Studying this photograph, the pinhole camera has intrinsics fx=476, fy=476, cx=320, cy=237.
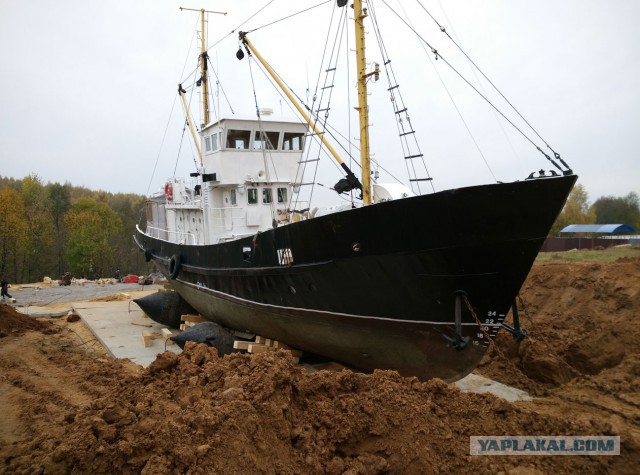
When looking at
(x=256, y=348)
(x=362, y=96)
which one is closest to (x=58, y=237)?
(x=256, y=348)

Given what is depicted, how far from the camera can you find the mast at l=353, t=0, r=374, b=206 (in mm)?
7449

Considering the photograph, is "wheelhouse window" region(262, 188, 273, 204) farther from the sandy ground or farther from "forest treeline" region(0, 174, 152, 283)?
"forest treeline" region(0, 174, 152, 283)

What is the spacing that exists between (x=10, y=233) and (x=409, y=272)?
3836 cm

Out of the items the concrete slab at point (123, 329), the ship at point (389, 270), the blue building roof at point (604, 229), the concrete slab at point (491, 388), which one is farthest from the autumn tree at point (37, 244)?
the blue building roof at point (604, 229)

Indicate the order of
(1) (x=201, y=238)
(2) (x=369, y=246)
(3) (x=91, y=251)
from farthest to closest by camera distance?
(3) (x=91, y=251), (1) (x=201, y=238), (2) (x=369, y=246)

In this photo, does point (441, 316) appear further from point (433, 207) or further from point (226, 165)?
point (226, 165)

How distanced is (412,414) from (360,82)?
5.42 metres

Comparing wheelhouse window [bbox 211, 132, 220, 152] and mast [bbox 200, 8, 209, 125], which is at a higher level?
mast [bbox 200, 8, 209, 125]

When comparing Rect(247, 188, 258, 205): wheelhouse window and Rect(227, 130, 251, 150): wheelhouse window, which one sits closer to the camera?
Rect(247, 188, 258, 205): wheelhouse window

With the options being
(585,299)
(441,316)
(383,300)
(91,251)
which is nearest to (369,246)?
(383,300)

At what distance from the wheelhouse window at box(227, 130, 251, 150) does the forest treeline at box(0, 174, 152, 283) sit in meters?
32.3

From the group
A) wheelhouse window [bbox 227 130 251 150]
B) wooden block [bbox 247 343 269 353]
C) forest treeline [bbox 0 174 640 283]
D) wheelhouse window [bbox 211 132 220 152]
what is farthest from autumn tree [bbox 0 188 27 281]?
wooden block [bbox 247 343 269 353]

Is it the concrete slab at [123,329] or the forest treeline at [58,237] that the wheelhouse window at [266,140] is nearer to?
the concrete slab at [123,329]

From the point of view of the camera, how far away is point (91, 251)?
41125 millimetres
